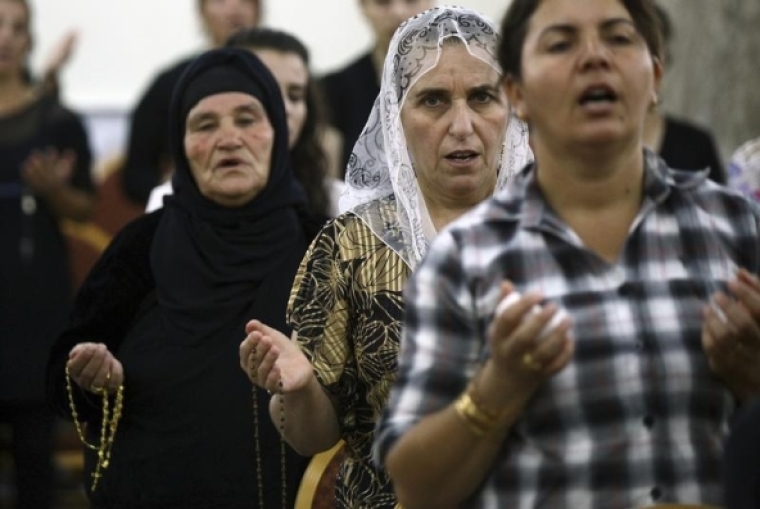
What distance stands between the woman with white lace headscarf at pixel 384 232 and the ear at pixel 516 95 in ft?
2.91

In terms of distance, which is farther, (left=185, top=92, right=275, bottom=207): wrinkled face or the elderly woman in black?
(left=185, top=92, right=275, bottom=207): wrinkled face

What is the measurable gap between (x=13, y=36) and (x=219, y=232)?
2.40 metres

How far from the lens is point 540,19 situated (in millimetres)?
3029

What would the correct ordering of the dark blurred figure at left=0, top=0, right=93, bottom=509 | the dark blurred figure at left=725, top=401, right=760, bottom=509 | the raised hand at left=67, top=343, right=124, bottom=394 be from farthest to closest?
the dark blurred figure at left=0, top=0, right=93, bottom=509 < the raised hand at left=67, top=343, right=124, bottom=394 < the dark blurred figure at left=725, top=401, right=760, bottom=509

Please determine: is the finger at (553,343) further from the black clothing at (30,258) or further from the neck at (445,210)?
the black clothing at (30,258)

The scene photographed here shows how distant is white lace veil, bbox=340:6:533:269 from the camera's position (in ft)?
14.0

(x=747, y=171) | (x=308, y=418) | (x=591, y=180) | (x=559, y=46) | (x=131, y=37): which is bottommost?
(x=308, y=418)

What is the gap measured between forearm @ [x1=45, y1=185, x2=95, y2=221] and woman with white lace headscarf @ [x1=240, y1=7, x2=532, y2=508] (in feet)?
9.47

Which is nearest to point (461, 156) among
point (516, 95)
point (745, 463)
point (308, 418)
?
point (308, 418)

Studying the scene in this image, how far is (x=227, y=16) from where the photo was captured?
7672 millimetres

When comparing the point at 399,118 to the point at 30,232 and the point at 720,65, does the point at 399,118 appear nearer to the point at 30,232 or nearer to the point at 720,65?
the point at 30,232

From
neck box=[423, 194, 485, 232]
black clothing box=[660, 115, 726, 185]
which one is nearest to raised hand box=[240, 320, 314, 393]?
neck box=[423, 194, 485, 232]

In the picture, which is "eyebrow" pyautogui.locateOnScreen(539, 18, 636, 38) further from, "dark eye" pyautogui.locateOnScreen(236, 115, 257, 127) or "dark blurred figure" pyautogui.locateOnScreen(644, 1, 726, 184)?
"dark blurred figure" pyautogui.locateOnScreen(644, 1, 726, 184)

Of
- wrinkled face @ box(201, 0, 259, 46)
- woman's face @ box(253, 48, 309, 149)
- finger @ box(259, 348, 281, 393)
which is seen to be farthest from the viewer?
wrinkled face @ box(201, 0, 259, 46)
